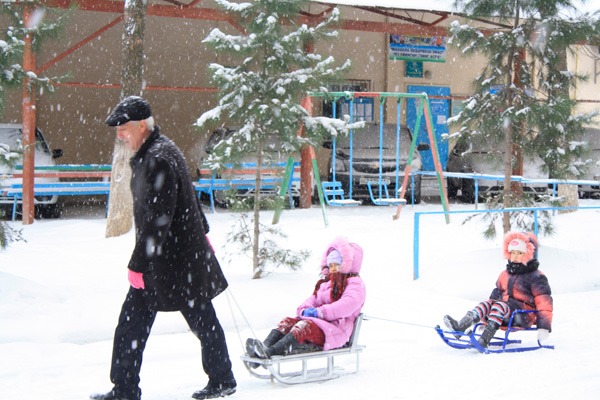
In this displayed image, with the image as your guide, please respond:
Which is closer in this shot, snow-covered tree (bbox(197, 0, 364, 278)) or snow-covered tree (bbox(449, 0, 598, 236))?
snow-covered tree (bbox(197, 0, 364, 278))

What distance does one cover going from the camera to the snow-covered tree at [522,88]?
8.77 metres

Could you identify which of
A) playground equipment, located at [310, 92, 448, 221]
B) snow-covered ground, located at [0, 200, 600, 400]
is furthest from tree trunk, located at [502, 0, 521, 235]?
playground equipment, located at [310, 92, 448, 221]

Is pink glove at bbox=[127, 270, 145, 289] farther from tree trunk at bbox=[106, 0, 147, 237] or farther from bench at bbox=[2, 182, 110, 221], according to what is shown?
bench at bbox=[2, 182, 110, 221]

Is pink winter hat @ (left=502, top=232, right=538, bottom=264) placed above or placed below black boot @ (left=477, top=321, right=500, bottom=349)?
above

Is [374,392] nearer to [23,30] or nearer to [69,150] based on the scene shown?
[23,30]

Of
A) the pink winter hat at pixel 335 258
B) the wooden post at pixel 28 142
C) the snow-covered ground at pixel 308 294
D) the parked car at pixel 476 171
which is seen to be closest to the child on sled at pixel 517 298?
A: the snow-covered ground at pixel 308 294

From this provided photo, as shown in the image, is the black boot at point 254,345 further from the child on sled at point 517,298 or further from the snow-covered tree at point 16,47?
the snow-covered tree at point 16,47

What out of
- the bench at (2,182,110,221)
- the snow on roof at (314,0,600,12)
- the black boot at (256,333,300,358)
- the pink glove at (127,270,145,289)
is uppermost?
the snow on roof at (314,0,600,12)

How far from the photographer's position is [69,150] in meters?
17.4

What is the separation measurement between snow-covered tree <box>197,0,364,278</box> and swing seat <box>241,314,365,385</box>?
9.31ft

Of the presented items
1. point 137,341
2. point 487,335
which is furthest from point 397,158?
point 137,341

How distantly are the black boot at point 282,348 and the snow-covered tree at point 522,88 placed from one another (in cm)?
510

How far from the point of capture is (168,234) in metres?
4.09

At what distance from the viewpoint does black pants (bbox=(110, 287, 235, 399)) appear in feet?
13.1
